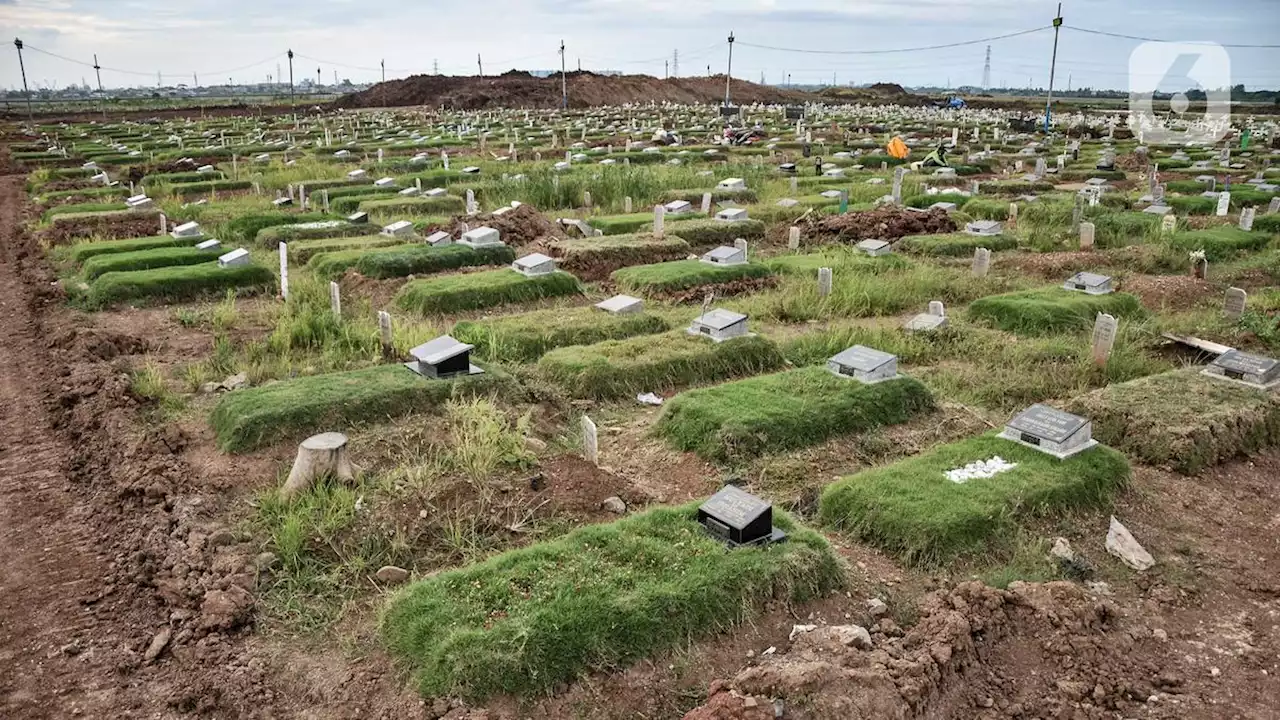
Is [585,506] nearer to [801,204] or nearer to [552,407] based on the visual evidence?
[552,407]

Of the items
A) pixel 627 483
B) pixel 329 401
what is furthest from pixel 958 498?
pixel 329 401

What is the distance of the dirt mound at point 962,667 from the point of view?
378 centimetres

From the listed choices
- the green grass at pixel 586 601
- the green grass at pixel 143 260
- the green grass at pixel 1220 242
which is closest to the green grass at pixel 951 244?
the green grass at pixel 1220 242

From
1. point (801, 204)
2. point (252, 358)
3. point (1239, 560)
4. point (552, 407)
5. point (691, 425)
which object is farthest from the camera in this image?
point (801, 204)

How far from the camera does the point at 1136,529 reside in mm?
5891

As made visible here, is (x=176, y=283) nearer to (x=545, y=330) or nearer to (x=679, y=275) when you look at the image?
(x=545, y=330)

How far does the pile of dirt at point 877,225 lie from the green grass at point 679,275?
10.5 ft

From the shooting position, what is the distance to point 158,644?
15.1 ft

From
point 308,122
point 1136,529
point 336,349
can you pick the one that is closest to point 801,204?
point 336,349

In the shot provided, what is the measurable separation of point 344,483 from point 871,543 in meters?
3.64

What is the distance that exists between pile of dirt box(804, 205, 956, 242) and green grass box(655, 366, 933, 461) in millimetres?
7945

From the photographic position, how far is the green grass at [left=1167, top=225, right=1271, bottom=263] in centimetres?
1426

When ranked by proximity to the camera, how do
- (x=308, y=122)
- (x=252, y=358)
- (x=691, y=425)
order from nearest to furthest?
(x=691, y=425)
(x=252, y=358)
(x=308, y=122)

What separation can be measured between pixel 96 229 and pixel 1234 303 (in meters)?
18.6
